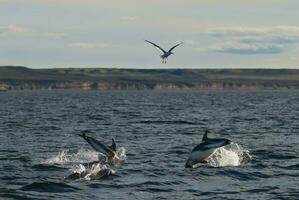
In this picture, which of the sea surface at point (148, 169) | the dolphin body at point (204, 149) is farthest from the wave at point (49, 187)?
the dolphin body at point (204, 149)

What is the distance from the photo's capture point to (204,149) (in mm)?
31859

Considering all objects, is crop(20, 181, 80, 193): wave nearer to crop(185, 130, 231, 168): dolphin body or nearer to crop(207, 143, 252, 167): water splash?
crop(185, 130, 231, 168): dolphin body

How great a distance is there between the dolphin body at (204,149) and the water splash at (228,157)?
2.59 feet

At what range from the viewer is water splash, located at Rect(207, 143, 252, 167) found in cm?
3431

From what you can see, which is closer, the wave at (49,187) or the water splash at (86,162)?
the wave at (49,187)

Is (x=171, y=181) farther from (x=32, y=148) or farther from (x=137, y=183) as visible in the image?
(x=32, y=148)

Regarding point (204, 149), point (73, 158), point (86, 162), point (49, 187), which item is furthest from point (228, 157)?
point (49, 187)

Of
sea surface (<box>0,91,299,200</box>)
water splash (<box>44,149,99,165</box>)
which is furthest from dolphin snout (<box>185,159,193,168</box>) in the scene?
water splash (<box>44,149,99,165</box>)

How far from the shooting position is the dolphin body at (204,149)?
30773 millimetres

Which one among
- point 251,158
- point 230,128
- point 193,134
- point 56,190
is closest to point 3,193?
point 56,190

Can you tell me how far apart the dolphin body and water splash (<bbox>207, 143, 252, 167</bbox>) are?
0.79 m

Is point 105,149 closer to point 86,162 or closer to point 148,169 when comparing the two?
point 86,162

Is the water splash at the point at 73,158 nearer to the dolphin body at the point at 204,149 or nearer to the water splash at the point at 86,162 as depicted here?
the water splash at the point at 86,162

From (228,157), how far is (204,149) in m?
4.14
